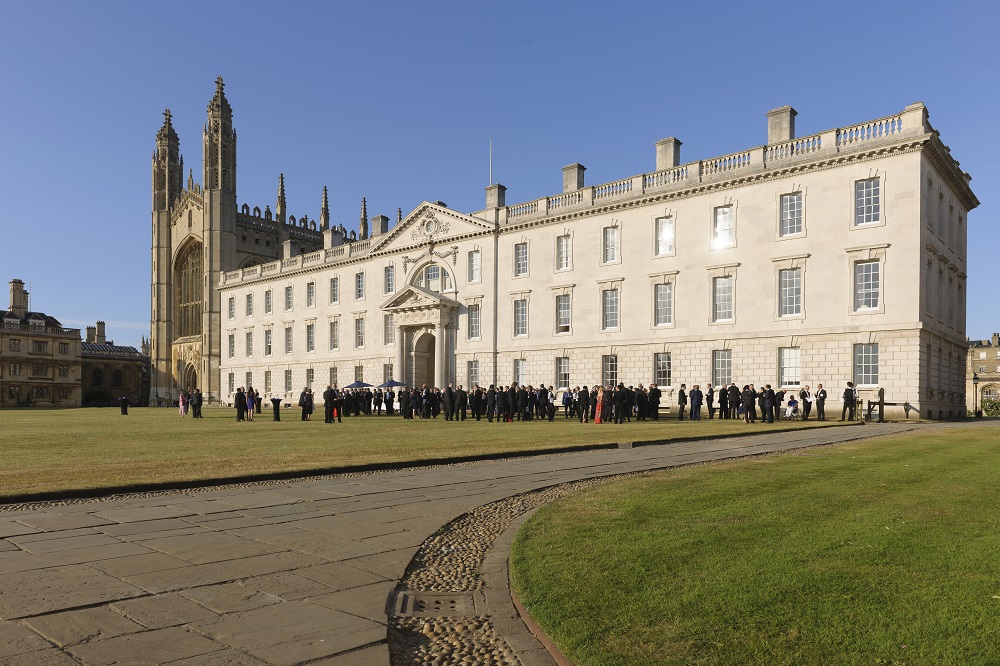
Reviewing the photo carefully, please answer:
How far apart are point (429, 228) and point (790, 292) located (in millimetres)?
23578

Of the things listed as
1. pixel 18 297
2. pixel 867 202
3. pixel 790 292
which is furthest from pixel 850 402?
pixel 18 297

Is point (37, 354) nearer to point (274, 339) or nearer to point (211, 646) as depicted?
point (274, 339)

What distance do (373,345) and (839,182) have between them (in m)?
31.5

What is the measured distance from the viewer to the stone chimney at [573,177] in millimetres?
42125

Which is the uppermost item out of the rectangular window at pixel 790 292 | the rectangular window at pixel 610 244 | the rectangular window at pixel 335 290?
the rectangular window at pixel 610 244

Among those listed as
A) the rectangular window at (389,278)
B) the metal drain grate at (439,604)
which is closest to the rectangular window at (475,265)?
the rectangular window at (389,278)

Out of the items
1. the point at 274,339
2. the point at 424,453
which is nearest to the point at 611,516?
the point at 424,453

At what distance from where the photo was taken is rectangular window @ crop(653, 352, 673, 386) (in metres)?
37.0

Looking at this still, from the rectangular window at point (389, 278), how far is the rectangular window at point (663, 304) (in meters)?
19.9

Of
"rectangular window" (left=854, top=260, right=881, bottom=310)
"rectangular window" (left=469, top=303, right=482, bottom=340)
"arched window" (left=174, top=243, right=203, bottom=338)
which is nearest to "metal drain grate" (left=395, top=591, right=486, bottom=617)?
"rectangular window" (left=854, top=260, right=881, bottom=310)

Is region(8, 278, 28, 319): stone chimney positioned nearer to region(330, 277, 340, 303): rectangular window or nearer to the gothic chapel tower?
the gothic chapel tower

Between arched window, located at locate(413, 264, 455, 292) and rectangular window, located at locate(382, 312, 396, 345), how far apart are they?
11.8 ft

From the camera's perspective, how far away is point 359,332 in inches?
2110

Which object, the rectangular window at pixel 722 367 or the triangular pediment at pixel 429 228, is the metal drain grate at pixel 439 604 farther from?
the triangular pediment at pixel 429 228
